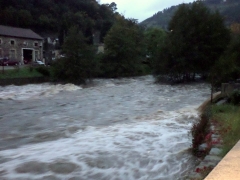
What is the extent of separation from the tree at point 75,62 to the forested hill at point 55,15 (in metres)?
40.7

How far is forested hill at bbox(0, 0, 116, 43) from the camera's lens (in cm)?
7462

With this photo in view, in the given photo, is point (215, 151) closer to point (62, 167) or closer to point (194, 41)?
point (62, 167)

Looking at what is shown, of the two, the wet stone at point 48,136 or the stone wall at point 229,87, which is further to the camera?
the stone wall at point 229,87

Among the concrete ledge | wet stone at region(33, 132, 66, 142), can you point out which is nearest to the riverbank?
the concrete ledge

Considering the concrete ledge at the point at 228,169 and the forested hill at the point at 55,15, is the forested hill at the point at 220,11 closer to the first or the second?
the forested hill at the point at 55,15

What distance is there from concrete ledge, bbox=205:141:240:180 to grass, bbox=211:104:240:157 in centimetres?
88

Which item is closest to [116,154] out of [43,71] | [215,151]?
[215,151]

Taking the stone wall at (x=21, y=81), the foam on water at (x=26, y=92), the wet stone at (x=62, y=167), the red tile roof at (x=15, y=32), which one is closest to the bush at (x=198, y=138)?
the wet stone at (x=62, y=167)

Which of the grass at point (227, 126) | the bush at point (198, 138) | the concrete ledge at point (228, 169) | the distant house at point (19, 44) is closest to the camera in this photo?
the concrete ledge at point (228, 169)

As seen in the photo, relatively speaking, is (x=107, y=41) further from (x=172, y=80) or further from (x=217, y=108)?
(x=217, y=108)

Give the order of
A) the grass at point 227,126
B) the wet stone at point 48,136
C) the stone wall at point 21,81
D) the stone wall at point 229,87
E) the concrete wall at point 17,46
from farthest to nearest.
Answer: the concrete wall at point 17,46
the stone wall at point 21,81
the stone wall at point 229,87
the wet stone at point 48,136
the grass at point 227,126

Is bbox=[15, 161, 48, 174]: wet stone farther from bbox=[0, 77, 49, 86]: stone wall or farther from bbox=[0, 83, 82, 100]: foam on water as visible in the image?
bbox=[0, 77, 49, 86]: stone wall

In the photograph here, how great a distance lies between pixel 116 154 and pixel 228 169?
3.86m

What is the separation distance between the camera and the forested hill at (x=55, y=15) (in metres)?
74.6
